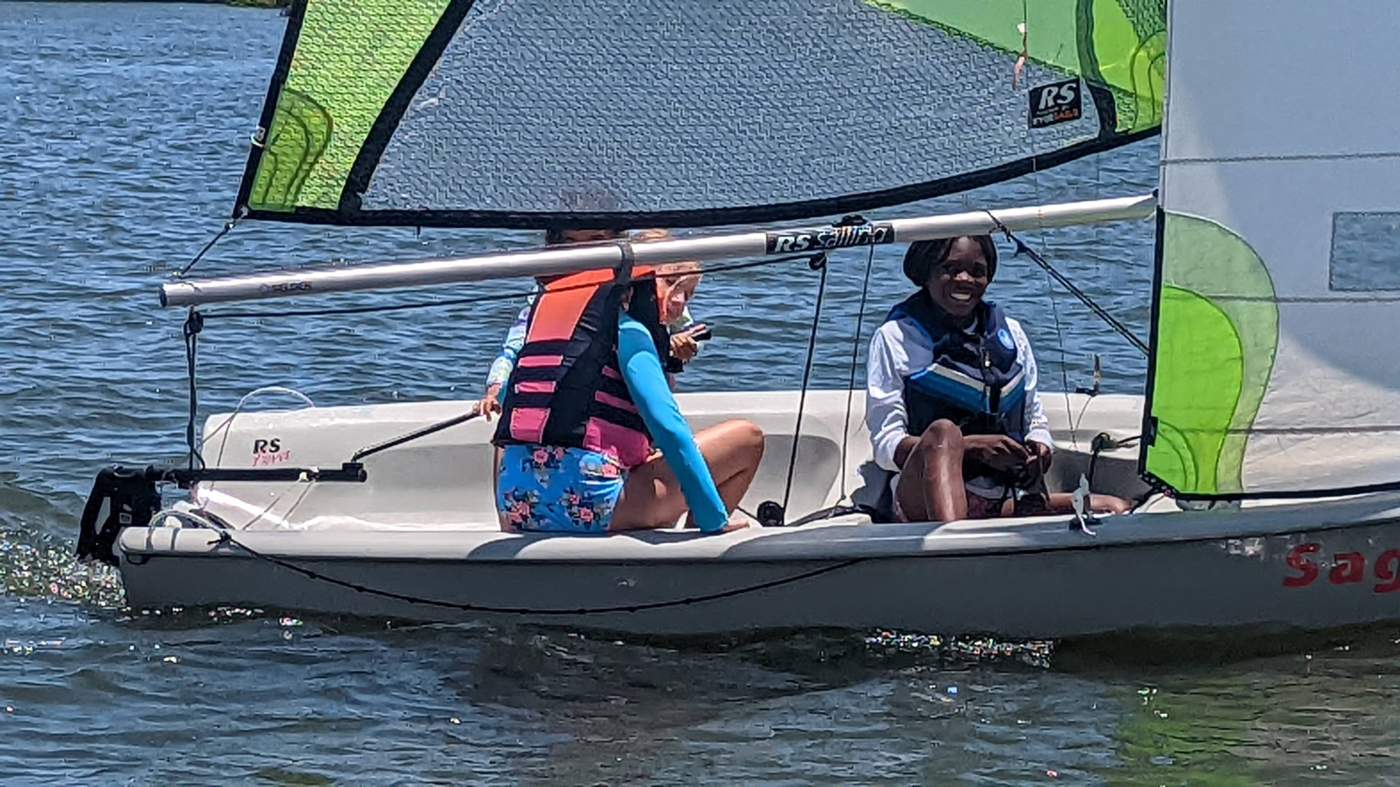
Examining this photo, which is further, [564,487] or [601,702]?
[564,487]

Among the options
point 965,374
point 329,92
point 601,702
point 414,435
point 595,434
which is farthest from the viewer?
point 414,435

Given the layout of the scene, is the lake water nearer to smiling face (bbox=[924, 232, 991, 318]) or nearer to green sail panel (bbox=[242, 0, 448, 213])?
smiling face (bbox=[924, 232, 991, 318])

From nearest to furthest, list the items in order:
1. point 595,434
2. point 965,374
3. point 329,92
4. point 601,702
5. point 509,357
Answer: point 329,92 < point 601,702 < point 595,434 < point 965,374 < point 509,357

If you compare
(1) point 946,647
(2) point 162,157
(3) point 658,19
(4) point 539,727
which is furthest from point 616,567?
(2) point 162,157

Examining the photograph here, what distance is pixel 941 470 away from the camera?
4383 mm

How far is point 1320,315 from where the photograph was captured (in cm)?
418

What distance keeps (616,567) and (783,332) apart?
11.7 ft

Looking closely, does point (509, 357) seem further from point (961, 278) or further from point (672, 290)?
point (961, 278)

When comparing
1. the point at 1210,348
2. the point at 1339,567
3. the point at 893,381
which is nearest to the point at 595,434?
the point at 893,381

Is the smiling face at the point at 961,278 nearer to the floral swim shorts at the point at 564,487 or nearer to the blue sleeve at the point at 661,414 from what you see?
the blue sleeve at the point at 661,414

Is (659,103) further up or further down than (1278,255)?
further up

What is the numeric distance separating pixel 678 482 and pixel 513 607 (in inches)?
16.6

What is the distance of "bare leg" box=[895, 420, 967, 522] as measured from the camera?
14.3 ft

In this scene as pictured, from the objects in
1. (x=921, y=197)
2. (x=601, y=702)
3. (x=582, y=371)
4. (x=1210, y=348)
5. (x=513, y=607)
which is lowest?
(x=601, y=702)
